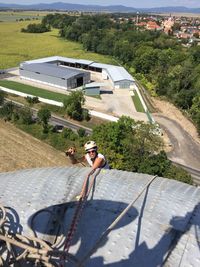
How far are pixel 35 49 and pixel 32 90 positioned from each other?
4600 centimetres

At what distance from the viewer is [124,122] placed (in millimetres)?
37938

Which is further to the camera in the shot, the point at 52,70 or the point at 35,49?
the point at 35,49

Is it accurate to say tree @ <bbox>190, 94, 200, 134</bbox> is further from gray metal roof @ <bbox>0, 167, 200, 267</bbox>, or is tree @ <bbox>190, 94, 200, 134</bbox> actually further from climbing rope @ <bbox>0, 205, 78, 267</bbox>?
climbing rope @ <bbox>0, 205, 78, 267</bbox>

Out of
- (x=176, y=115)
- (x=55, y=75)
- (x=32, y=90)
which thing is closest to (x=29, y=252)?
(x=176, y=115)

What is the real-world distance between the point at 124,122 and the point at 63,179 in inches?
1087

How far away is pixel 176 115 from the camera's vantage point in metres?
52.9

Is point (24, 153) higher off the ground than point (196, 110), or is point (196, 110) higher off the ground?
point (196, 110)

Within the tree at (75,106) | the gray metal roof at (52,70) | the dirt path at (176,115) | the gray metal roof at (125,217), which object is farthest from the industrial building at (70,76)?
the gray metal roof at (125,217)

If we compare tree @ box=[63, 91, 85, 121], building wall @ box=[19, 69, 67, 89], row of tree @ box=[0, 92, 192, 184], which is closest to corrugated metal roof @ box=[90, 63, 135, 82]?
building wall @ box=[19, 69, 67, 89]

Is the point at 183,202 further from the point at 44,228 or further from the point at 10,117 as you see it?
the point at 10,117

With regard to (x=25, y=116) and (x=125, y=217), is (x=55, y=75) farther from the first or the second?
(x=125, y=217)

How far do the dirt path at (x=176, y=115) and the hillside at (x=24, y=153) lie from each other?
19.3 meters

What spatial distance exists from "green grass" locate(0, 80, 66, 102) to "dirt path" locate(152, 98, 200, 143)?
666 inches

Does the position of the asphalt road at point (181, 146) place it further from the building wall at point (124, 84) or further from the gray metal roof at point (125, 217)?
the gray metal roof at point (125, 217)
